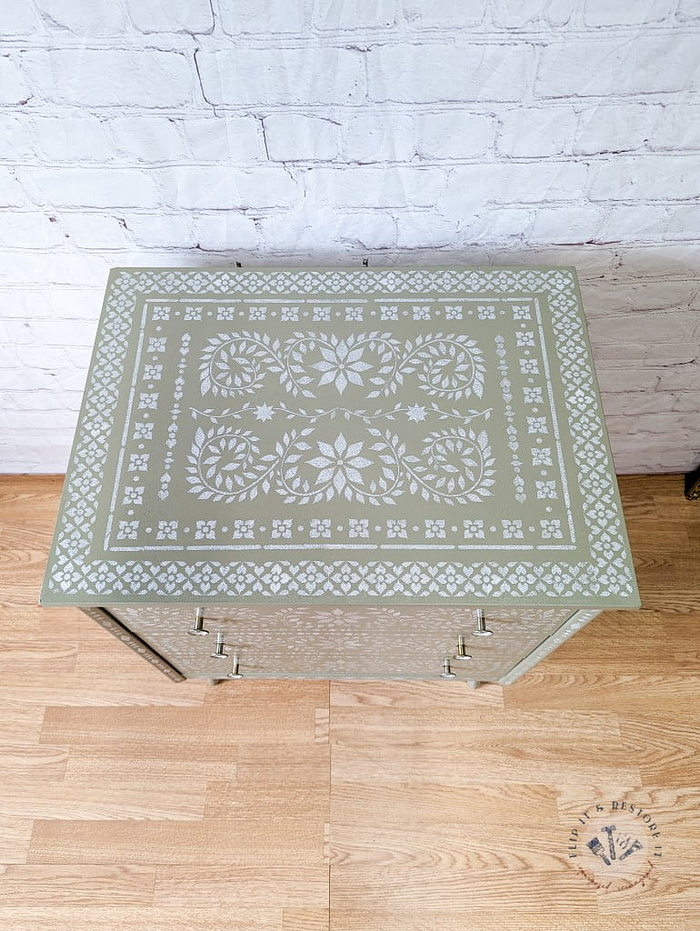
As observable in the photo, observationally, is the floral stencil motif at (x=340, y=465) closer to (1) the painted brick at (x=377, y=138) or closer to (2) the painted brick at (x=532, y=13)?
(1) the painted brick at (x=377, y=138)

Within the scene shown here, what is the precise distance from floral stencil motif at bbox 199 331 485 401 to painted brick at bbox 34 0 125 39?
Result: 351 mm

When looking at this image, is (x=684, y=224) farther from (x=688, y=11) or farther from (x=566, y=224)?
(x=688, y=11)

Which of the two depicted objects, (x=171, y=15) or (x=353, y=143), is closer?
(x=171, y=15)

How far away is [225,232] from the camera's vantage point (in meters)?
0.95

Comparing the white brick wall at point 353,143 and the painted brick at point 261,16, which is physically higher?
the painted brick at point 261,16

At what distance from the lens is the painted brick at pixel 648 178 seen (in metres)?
0.85

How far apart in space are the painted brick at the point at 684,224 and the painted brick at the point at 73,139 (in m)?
0.73

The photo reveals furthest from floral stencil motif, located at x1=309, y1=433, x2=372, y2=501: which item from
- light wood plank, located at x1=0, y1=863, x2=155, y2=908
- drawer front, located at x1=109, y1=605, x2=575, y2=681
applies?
light wood plank, located at x1=0, y1=863, x2=155, y2=908

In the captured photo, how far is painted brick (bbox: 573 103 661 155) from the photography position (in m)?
0.79

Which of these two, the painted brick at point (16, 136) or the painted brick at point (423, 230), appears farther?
the painted brick at point (423, 230)

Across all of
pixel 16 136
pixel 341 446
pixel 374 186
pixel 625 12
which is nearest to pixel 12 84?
pixel 16 136

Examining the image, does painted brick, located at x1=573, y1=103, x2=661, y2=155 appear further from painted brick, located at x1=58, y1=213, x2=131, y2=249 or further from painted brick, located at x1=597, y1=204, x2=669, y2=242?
painted brick, located at x1=58, y1=213, x2=131, y2=249

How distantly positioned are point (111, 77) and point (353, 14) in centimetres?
28

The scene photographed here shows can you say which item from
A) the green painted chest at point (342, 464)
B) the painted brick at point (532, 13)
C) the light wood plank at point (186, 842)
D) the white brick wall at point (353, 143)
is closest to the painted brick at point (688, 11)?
the white brick wall at point (353, 143)
